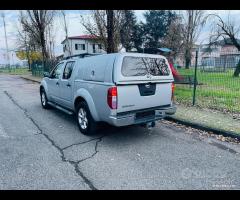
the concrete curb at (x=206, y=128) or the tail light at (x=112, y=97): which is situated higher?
the tail light at (x=112, y=97)

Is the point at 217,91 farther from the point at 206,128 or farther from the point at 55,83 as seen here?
the point at 55,83

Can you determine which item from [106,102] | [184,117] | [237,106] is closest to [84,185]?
[106,102]

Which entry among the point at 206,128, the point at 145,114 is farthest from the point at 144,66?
the point at 206,128

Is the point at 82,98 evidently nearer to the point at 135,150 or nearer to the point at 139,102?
the point at 139,102

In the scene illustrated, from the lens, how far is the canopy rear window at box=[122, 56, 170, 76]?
4582 millimetres

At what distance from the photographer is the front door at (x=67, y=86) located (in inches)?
240

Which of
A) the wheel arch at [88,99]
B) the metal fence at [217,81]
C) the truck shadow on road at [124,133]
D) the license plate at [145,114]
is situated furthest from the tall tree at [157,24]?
the license plate at [145,114]

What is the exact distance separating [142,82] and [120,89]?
61cm

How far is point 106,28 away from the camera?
1162cm

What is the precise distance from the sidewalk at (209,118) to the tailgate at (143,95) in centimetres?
154

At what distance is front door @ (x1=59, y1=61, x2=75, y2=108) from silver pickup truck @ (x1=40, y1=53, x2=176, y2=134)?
87mm

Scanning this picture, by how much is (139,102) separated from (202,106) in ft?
14.8

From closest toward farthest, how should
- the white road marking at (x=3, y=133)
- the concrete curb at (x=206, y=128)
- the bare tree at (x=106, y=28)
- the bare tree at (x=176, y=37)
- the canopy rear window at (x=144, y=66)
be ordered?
1. the canopy rear window at (x=144, y=66)
2. the concrete curb at (x=206, y=128)
3. the white road marking at (x=3, y=133)
4. the bare tree at (x=106, y=28)
5. the bare tree at (x=176, y=37)

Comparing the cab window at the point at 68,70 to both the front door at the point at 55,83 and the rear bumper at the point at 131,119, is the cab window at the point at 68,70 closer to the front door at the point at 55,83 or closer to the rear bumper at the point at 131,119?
the front door at the point at 55,83
